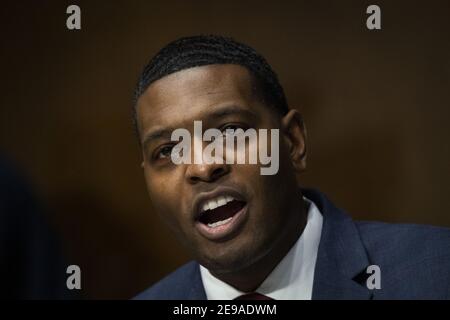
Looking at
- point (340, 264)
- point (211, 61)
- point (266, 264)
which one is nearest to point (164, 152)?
point (211, 61)

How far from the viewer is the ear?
5.05ft

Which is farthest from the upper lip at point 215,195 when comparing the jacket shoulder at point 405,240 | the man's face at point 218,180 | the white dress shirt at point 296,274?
the jacket shoulder at point 405,240

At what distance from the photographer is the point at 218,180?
4.70ft

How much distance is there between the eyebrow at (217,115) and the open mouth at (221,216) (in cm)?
17

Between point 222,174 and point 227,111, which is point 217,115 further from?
point 222,174

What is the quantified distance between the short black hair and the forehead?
0.06ft

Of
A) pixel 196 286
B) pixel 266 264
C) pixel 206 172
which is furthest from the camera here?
pixel 196 286

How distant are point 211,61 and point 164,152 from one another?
229mm

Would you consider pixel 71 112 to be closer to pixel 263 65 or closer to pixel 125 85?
pixel 125 85

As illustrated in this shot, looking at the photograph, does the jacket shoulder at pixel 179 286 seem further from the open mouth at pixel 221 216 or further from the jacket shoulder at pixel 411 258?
the jacket shoulder at pixel 411 258

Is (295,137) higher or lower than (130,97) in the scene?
lower

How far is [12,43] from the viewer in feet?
5.75

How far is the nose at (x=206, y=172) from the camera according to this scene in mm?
A: 1424

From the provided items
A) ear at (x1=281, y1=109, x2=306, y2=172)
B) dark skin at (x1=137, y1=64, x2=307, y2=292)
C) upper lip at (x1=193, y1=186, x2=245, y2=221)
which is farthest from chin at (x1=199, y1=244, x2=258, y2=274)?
ear at (x1=281, y1=109, x2=306, y2=172)
